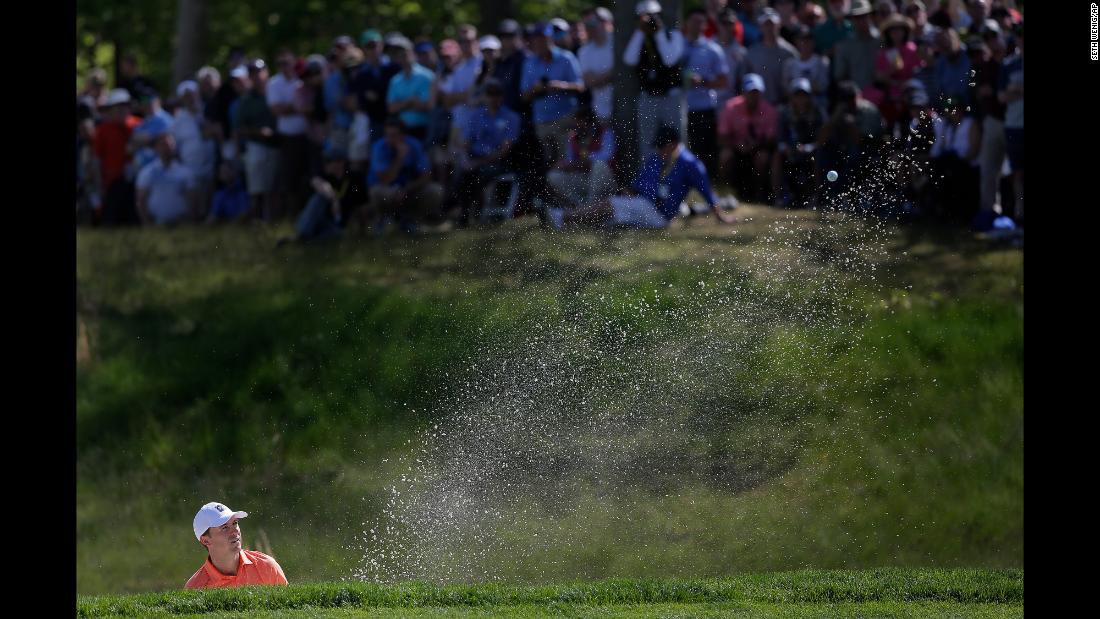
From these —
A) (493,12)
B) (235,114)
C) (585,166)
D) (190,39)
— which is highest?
(493,12)

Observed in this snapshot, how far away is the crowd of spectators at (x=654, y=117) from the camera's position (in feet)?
35.9

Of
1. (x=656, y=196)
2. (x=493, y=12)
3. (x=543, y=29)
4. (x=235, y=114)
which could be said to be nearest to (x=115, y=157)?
(x=235, y=114)

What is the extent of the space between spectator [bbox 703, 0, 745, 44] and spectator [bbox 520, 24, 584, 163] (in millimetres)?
1216

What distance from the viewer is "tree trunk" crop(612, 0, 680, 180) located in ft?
38.6

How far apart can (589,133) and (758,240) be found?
161 centimetres

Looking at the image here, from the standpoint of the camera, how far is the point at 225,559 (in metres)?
6.50

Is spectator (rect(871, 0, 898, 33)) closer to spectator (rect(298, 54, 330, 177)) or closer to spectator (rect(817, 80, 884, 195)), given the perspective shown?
spectator (rect(817, 80, 884, 195))

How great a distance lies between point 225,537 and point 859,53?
22.6 ft

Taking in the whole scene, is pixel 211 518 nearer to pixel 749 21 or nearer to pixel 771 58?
pixel 771 58

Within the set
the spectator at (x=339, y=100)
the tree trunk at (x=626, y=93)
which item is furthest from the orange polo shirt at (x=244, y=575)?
the spectator at (x=339, y=100)

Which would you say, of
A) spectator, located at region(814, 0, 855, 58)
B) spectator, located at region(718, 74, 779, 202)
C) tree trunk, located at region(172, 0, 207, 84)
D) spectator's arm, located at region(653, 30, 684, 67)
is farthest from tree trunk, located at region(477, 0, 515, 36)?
spectator, located at region(718, 74, 779, 202)

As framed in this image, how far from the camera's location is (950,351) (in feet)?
36.7

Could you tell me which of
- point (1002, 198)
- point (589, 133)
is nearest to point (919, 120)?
point (1002, 198)
